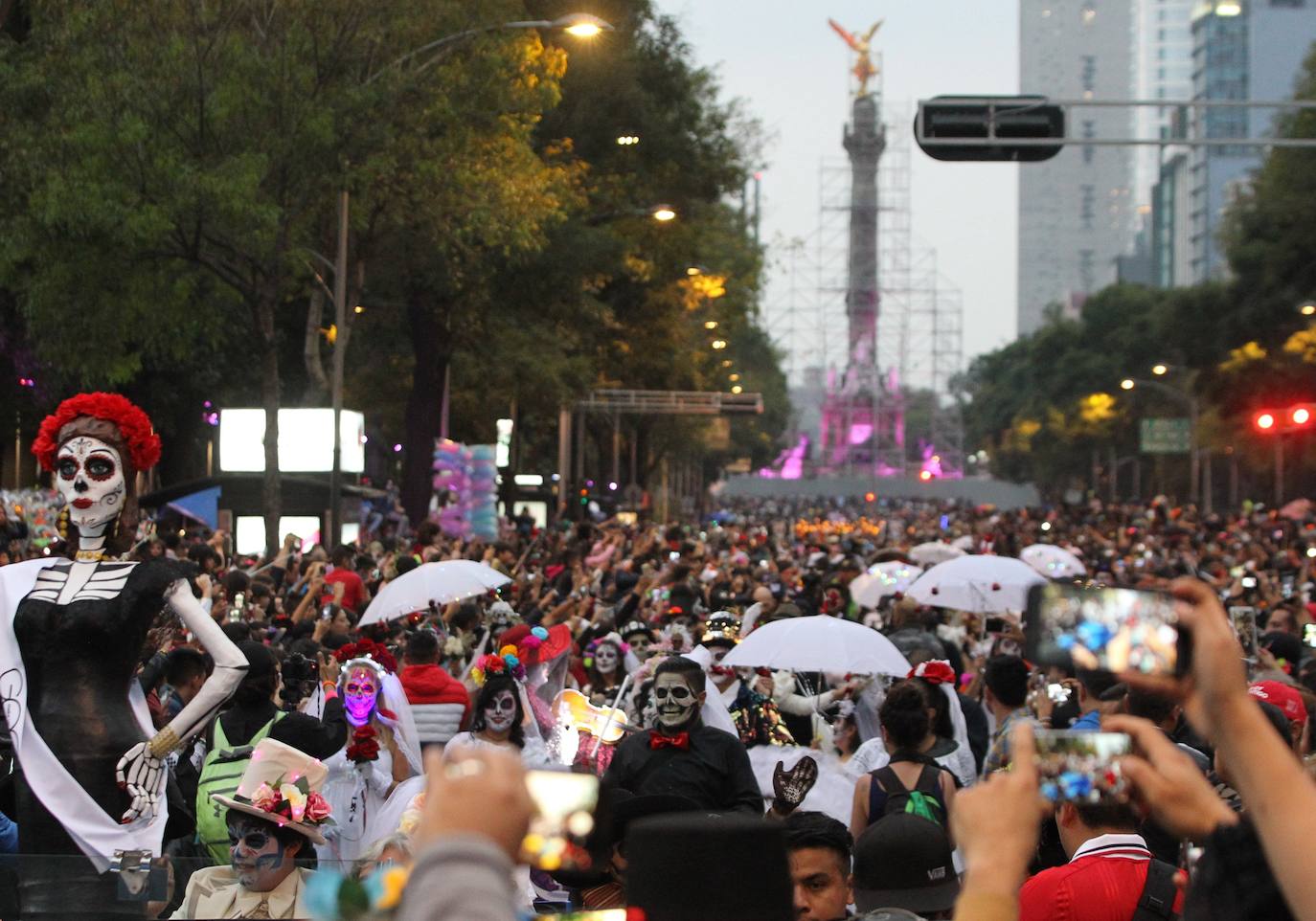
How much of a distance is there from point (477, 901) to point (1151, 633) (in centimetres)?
99

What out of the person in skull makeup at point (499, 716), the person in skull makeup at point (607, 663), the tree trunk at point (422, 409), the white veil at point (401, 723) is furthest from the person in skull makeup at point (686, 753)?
the tree trunk at point (422, 409)

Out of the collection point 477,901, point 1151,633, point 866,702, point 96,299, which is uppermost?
point 96,299

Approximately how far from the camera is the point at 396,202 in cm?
2558

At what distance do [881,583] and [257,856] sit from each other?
13.6 metres

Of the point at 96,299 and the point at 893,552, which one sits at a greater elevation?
the point at 96,299

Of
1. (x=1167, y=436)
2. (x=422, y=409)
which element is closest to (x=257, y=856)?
(x=422, y=409)

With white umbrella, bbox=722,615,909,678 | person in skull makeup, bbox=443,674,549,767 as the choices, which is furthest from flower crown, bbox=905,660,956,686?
person in skull makeup, bbox=443,674,549,767

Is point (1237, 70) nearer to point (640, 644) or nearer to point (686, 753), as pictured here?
point (640, 644)

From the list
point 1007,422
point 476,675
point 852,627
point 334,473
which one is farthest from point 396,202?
point 1007,422

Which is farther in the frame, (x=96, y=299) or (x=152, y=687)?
(x=96, y=299)

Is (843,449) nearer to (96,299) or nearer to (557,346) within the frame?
(557,346)

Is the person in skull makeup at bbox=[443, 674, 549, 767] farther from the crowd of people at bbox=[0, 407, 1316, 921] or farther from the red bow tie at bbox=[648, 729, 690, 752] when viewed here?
the red bow tie at bbox=[648, 729, 690, 752]

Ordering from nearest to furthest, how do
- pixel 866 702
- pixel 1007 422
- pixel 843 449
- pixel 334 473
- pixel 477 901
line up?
pixel 477 901 → pixel 866 702 → pixel 334 473 → pixel 1007 422 → pixel 843 449

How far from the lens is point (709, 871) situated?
2.74 meters
